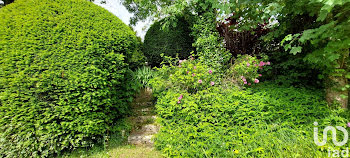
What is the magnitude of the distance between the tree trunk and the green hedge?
4058 millimetres

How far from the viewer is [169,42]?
16.0 feet

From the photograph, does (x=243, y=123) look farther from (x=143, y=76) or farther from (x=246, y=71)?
(x=143, y=76)

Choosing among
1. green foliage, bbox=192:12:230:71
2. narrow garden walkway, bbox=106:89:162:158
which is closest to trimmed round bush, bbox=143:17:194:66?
green foliage, bbox=192:12:230:71

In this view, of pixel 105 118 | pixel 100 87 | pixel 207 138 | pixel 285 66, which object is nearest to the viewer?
pixel 207 138

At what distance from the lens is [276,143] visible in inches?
82.5

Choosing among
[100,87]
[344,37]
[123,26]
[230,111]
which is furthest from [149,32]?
[344,37]

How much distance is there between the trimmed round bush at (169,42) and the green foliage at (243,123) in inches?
85.9

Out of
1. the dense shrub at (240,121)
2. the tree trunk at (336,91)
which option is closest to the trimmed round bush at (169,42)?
the dense shrub at (240,121)

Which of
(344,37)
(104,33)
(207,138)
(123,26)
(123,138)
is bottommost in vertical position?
(123,138)

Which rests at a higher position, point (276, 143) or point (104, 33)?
point (104, 33)

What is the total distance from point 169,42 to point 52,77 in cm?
333

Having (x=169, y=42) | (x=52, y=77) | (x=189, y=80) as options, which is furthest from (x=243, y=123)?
(x=52, y=77)

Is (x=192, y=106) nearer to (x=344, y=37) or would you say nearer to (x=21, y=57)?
(x=344, y=37)

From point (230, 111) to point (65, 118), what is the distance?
303cm
